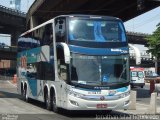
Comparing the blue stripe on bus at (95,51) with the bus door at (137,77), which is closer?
the blue stripe on bus at (95,51)

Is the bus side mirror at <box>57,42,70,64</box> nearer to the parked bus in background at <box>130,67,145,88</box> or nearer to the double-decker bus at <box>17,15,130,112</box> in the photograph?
the double-decker bus at <box>17,15,130,112</box>

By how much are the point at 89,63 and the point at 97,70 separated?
1.30 ft

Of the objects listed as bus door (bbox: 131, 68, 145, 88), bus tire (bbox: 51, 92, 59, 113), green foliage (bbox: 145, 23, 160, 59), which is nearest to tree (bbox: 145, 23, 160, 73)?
green foliage (bbox: 145, 23, 160, 59)

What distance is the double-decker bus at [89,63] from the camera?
683 inches

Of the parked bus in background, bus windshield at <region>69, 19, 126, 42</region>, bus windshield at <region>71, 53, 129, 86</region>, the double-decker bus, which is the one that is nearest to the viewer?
the double-decker bus

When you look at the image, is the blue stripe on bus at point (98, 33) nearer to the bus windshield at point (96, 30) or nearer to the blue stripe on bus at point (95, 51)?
the bus windshield at point (96, 30)

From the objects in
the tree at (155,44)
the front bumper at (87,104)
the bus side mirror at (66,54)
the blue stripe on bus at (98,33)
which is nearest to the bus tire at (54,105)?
the front bumper at (87,104)

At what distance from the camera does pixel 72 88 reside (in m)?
17.4

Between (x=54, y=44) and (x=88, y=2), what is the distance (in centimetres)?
3023

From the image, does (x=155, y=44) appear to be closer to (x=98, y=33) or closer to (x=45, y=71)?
(x=45, y=71)

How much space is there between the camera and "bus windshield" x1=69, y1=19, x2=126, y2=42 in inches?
711

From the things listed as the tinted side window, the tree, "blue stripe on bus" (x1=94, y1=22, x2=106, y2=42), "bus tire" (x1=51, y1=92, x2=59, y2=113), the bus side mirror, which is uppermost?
the tree

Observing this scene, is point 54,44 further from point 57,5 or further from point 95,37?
point 57,5

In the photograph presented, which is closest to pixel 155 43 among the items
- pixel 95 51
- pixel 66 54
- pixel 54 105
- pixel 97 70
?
pixel 54 105
